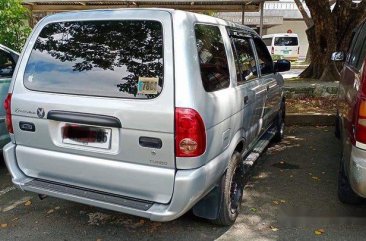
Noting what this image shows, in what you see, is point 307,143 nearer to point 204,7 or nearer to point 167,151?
point 167,151

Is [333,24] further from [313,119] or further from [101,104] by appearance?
[101,104]

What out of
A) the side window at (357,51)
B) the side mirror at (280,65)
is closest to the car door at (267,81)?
the side mirror at (280,65)

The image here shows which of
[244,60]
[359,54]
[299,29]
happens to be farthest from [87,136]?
[299,29]

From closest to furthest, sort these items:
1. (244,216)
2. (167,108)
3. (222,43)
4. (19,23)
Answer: (167,108) < (222,43) < (244,216) < (19,23)

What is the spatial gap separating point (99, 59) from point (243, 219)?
196 cm

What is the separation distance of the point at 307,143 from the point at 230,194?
117 inches

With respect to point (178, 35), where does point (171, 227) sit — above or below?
below

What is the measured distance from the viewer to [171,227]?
3277 millimetres

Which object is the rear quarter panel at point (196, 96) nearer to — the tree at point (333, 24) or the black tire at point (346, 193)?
the black tire at point (346, 193)

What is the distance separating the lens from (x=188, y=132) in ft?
8.10

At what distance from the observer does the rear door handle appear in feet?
8.22

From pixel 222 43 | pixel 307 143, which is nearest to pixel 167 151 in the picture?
pixel 222 43

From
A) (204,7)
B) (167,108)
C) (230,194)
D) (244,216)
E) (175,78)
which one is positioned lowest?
Answer: (244,216)

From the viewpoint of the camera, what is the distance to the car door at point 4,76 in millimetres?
4250
